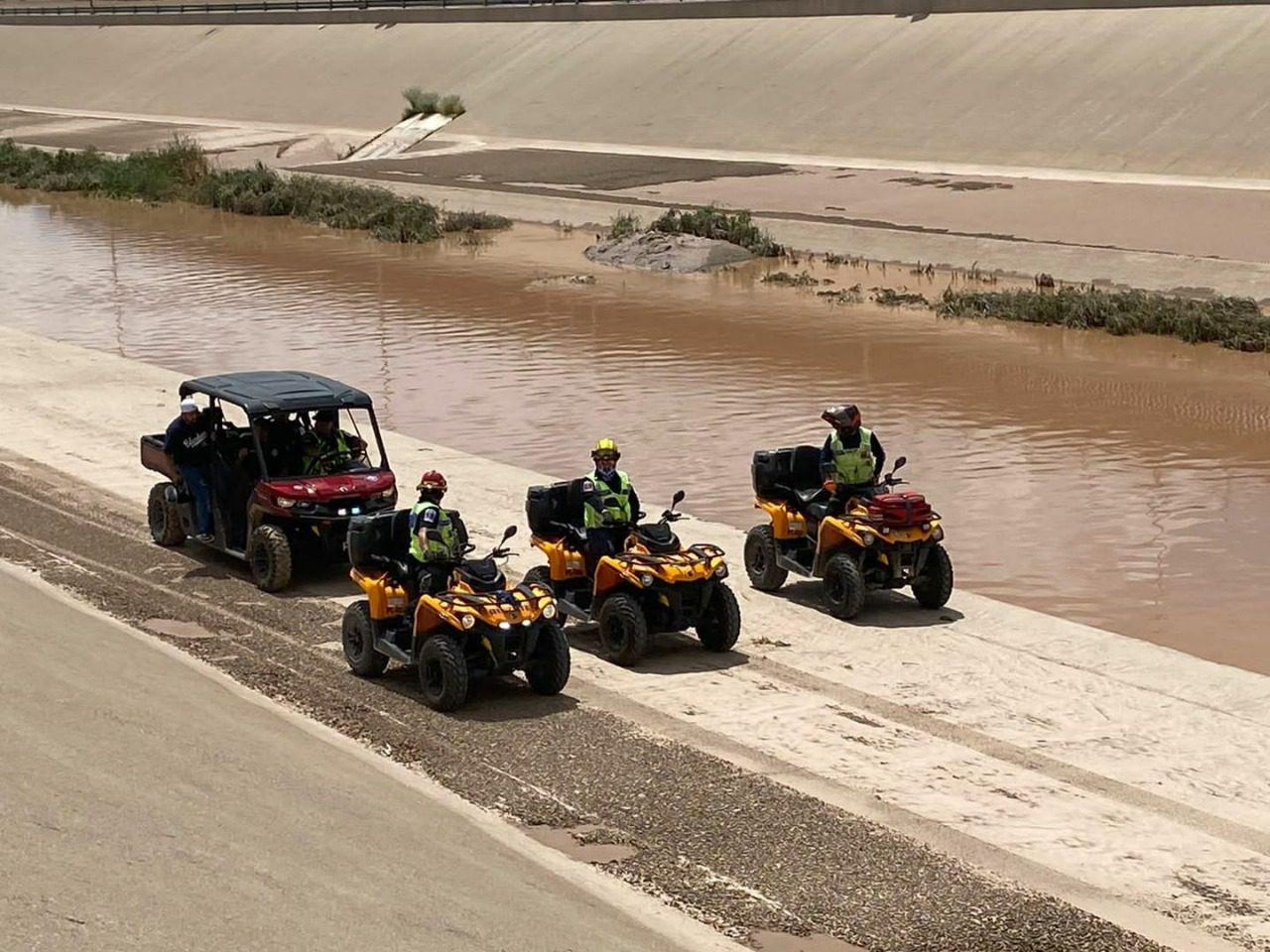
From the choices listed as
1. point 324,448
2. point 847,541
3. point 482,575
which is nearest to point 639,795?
point 482,575

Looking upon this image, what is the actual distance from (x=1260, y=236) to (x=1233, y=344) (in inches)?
323

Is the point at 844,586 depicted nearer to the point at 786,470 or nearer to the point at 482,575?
the point at 786,470

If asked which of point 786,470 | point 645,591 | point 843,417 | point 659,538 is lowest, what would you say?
point 645,591

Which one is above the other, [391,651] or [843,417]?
[843,417]

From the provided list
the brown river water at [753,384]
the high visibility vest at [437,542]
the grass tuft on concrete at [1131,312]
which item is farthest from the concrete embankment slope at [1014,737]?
the grass tuft on concrete at [1131,312]

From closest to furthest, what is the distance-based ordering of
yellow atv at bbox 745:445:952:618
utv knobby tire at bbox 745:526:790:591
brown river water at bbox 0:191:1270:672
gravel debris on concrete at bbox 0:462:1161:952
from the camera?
gravel debris on concrete at bbox 0:462:1161:952
yellow atv at bbox 745:445:952:618
utv knobby tire at bbox 745:526:790:591
brown river water at bbox 0:191:1270:672

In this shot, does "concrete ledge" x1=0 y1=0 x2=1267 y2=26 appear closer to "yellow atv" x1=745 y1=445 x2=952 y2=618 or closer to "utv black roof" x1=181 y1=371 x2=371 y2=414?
"yellow atv" x1=745 y1=445 x2=952 y2=618

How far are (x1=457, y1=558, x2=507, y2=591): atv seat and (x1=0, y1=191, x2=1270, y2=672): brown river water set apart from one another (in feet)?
18.5

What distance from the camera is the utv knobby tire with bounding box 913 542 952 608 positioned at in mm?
14945

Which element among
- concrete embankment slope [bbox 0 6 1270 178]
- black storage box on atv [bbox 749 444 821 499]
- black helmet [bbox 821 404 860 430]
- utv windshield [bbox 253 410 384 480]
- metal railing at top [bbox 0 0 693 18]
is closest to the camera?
Answer: black helmet [bbox 821 404 860 430]

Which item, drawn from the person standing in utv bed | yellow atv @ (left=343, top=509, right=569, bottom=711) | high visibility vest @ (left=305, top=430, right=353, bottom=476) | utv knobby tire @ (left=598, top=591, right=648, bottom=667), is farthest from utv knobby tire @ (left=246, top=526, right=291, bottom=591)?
utv knobby tire @ (left=598, top=591, right=648, bottom=667)

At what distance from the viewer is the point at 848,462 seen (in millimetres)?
15242

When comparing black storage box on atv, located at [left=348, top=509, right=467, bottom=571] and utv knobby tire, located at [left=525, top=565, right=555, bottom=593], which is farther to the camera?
utv knobby tire, located at [left=525, top=565, right=555, bottom=593]

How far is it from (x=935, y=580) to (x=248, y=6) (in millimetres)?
82329
